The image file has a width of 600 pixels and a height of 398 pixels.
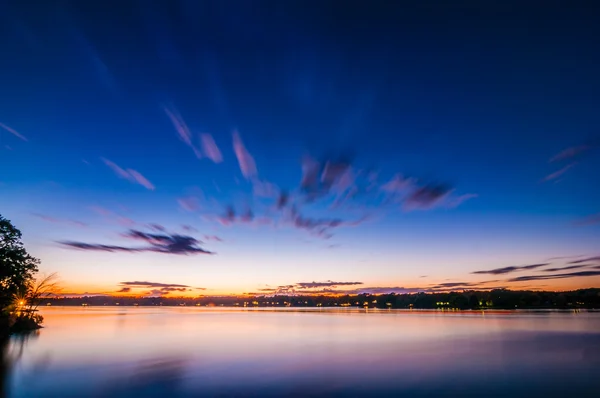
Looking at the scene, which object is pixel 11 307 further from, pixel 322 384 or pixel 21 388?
pixel 322 384

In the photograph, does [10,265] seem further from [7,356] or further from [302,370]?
[302,370]

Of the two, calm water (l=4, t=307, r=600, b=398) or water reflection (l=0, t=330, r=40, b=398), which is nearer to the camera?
calm water (l=4, t=307, r=600, b=398)

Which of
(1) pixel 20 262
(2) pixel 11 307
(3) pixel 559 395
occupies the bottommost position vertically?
(3) pixel 559 395

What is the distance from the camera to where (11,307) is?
133 feet

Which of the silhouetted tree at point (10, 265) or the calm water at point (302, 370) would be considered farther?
the silhouetted tree at point (10, 265)

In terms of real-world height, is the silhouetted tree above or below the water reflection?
above

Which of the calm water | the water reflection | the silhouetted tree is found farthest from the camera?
the silhouetted tree

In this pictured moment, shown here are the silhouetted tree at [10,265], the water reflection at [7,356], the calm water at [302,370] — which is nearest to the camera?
the calm water at [302,370]

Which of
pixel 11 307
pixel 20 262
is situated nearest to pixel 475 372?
pixel 20 262

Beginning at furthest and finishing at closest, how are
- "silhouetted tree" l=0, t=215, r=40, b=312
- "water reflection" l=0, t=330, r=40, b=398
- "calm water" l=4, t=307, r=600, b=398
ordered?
"silhouetted tree" l=0, t=215, r=40, b=312 < "water reflection" l=0, t=330, r=40, b=398 < "calm water" l=4, t=307, r=600, b=398

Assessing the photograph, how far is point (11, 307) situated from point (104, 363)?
866 inches

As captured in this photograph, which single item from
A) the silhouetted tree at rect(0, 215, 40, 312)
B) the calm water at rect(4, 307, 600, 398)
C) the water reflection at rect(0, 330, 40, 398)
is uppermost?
the silhouetted tree at rect(0, 215, 40, 312)

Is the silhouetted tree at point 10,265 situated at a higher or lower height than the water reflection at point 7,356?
higher

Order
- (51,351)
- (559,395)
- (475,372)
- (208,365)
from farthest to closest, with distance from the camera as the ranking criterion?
(51,351) < (208,365) < (475,372) < (559,395)
